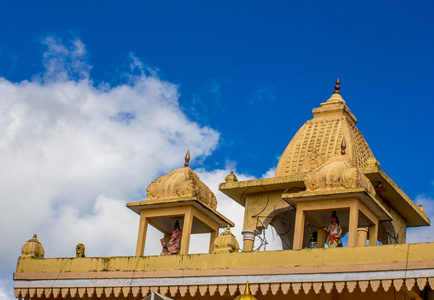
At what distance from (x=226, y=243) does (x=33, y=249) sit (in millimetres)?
4758

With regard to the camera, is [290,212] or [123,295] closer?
[123,295]

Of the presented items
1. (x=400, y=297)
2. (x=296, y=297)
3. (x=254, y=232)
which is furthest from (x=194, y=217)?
(x=400, y=297)

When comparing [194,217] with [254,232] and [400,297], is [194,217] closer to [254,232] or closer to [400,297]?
[254,232]

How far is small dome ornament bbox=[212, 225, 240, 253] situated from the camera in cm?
1886

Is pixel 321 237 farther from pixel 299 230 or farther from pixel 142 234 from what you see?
pixel 142 234

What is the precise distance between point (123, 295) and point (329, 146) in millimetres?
6821

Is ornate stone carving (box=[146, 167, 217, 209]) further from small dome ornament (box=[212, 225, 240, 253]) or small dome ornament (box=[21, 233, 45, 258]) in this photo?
small dome ornament (box=[21, 233, 45, 258])

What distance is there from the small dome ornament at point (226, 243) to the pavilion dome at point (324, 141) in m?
4.32

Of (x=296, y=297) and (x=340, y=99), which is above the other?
(x=340, y=99)

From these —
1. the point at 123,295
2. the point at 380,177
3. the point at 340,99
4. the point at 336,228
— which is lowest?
the point at 123,295

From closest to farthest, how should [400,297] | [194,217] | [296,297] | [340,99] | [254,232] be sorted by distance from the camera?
[400,297] < [296,297] < [194,217] < [254,232] < [340,99]

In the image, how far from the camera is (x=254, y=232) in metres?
22.7

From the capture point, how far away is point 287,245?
2448 centimetres

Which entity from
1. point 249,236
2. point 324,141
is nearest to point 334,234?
point 249,236
